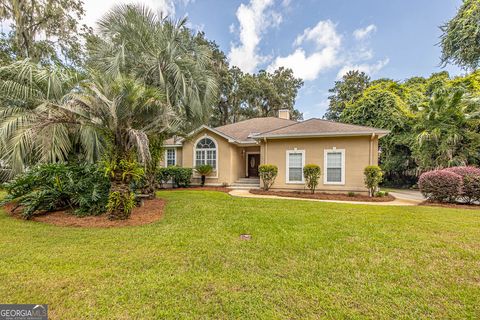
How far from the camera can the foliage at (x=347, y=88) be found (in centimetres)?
2875

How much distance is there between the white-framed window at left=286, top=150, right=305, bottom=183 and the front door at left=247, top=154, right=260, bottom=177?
4243mm

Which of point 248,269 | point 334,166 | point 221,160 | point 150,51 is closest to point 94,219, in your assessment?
point 248,269

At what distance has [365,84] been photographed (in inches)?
1130

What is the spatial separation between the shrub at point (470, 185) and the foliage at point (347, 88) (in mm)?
20164

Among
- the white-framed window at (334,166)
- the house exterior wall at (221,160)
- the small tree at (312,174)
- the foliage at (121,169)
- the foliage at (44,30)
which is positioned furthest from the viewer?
the house exterior wall at (221,160)

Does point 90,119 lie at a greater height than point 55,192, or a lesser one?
greater

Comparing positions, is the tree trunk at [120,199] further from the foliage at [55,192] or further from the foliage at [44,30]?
the foliage at [44,30]

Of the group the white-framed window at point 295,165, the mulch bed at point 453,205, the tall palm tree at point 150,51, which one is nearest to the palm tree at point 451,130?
the mulch bed at point 453,205

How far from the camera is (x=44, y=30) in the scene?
14.6 metres

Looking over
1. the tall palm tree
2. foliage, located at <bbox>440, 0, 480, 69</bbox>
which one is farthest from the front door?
foliage, located at <bbox>440, 0, 480, 69</bbox>

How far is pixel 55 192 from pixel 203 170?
26.6 ft

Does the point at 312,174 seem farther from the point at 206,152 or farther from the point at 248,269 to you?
the point at 248,269

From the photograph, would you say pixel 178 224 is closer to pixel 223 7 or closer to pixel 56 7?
pixel 223 7

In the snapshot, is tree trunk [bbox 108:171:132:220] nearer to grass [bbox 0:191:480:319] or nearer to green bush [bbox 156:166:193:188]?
grass [bbox 0:191:480:319]
